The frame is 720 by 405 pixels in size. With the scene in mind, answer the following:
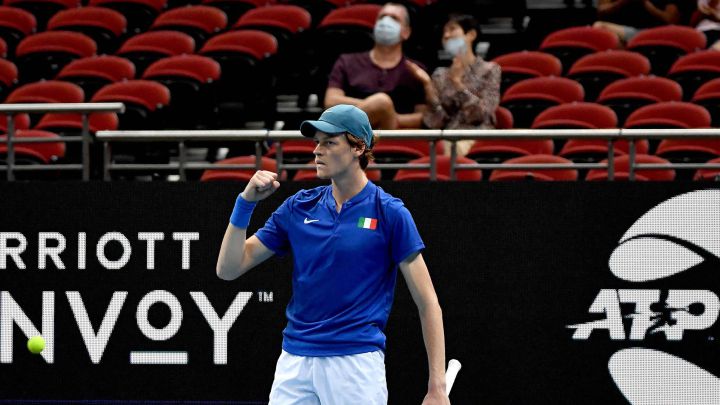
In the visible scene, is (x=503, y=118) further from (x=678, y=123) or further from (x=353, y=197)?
(x=353, y=197)

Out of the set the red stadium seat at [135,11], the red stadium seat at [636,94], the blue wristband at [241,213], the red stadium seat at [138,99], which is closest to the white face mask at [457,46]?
the red stadium seat at [636,94]

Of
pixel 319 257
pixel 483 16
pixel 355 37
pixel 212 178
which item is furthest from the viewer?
pixel 483 16

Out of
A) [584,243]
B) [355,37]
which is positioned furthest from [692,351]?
[355,37]

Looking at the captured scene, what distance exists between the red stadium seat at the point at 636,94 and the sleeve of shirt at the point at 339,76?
2.01m

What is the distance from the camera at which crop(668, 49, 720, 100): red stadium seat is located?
414 inches

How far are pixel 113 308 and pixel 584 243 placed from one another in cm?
300

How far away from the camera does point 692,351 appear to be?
26.7 feet

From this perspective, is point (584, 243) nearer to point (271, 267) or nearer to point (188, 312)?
point (271, 267)

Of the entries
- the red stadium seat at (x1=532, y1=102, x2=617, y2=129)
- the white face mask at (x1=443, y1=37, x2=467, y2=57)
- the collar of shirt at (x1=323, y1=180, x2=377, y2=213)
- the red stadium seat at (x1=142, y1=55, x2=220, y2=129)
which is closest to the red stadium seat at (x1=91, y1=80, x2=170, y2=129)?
the red stadium seat at (x1=142, y1=55, x2=220, y2=129)

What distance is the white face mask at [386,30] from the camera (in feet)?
32.7

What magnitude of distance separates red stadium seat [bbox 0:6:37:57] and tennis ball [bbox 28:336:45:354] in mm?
5054

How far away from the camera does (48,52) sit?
40.1ft

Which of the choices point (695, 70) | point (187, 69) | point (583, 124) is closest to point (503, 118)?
point (583, 124)

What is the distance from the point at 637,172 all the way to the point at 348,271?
4.52 m
